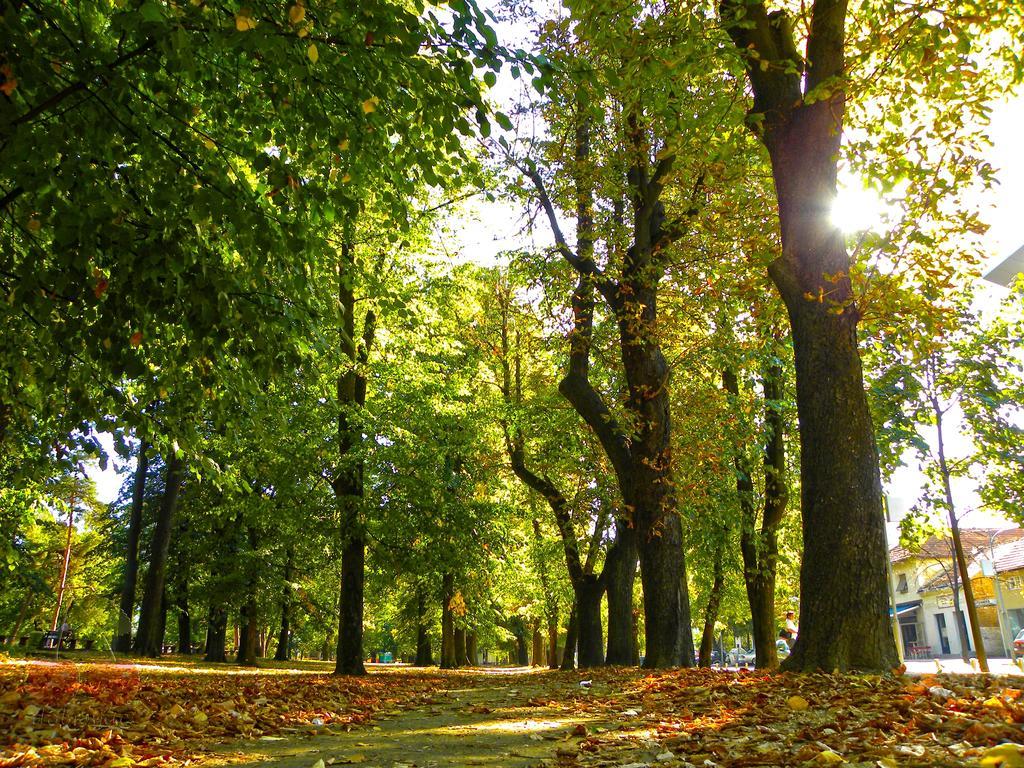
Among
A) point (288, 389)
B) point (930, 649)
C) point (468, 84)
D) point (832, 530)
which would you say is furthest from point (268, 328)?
point (930, 649)

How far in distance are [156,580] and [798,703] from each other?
2209 centimetres

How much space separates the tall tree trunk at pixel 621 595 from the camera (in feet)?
51.0

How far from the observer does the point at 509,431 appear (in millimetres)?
19703

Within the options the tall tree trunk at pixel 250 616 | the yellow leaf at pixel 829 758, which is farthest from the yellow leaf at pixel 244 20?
the tall tree trunk at pixel 250 616

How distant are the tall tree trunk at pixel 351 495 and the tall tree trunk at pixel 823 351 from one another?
9327mm

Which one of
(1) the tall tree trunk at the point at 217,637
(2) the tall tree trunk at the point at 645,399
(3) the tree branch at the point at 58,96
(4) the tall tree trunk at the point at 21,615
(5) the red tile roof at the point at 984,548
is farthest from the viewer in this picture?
(5) the red tile roof at the point at 984,548

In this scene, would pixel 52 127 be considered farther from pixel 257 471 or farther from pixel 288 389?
pixel 257 471

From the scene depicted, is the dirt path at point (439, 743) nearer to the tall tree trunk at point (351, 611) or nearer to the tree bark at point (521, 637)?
the tall tree trunk at point (351, 611)

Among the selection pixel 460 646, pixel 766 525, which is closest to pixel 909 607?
pixel 460 646

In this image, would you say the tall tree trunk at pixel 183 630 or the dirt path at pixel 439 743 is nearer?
the dirt path at pixel 439 743

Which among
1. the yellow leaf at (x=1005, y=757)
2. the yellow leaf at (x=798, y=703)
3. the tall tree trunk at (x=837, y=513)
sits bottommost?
the yellow leaf at (x=798, y=703)

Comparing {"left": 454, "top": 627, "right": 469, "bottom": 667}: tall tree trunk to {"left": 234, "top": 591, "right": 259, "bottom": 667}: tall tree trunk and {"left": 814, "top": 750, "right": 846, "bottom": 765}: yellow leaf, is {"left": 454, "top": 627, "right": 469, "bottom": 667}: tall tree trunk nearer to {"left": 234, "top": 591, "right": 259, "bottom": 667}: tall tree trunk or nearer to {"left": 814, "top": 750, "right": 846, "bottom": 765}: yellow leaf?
{"left": 234, "top": 591, "right": 259, "bottom": 667}: tall tree trunk

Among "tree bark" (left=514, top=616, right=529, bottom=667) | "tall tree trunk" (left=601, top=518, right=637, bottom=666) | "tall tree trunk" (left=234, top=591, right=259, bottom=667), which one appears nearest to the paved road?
"tall tree trunk" (left=601, top=518, right=637, bottom=666)

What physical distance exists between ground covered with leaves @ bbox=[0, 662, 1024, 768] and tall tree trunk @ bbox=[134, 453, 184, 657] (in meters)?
16.6
